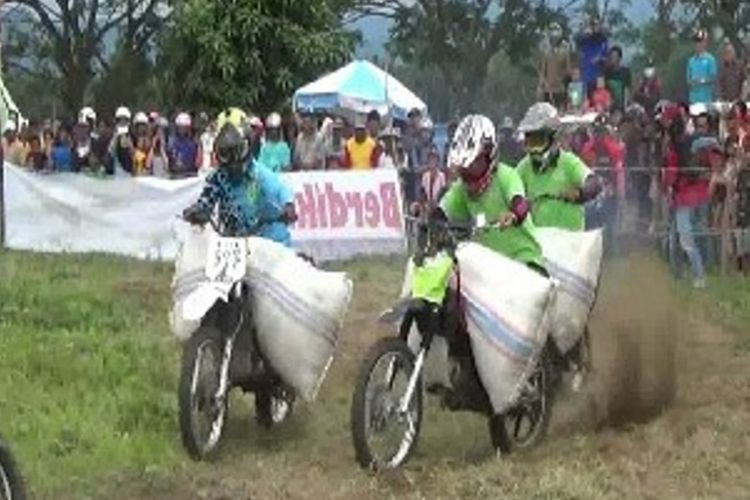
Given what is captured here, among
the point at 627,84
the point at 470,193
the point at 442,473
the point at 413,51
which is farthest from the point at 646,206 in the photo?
the point at 413,51

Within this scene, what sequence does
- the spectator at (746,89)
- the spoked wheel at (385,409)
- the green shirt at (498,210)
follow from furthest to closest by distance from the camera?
the spectator at (746,89)
the green shirt at (498,210)
the spoked wheel at (385,409)

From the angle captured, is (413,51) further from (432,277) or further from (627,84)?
(432,277)

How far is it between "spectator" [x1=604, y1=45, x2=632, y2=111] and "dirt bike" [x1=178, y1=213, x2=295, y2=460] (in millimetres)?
12104

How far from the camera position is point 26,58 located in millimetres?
55125

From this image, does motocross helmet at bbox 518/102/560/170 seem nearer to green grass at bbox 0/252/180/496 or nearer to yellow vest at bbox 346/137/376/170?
green grass at bbox 0/252/180/496

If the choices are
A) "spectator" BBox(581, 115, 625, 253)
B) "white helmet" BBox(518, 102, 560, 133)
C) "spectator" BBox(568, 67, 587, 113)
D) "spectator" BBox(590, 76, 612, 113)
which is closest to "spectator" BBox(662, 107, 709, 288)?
"spectator" BBox(581, 115, 625, 253)

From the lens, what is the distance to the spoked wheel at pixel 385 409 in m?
8.64

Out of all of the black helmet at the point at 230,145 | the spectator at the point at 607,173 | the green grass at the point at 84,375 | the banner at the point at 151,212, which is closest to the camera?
the green grass at the point at 84,375

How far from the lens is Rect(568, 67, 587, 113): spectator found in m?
21.0

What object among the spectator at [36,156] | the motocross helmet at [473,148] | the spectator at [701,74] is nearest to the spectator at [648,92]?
the spectator at [701,74]

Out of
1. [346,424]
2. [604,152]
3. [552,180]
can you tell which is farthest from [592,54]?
[346,424]

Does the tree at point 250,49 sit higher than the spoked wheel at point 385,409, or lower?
higher

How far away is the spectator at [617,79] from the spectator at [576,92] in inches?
12.9

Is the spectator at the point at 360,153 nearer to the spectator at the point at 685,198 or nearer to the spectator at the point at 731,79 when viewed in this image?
the spectator at the point at 685,198
